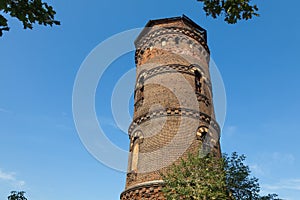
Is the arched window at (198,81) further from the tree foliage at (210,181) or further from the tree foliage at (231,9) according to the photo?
the tree foliage at (231,9)

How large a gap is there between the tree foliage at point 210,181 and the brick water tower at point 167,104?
2.29 m

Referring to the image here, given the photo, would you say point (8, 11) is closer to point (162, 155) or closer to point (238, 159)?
point (238, 159)

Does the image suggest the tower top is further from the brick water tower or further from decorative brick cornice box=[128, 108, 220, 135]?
decorative brick cornice box=[128, 108, 220, 135]

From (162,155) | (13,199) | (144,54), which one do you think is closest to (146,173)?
(162,155)

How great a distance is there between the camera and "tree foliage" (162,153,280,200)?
9031 millimetres

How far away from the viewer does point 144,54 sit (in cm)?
1848

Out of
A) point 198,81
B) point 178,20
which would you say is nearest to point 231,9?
point 198,81

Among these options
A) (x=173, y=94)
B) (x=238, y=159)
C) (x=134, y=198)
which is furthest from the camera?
(x=173, y=94)

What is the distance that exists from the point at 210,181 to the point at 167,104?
6036 mm

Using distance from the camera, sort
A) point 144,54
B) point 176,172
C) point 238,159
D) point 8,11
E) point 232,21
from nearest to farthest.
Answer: point 8,11, point 232,21, point 176,172, point 238,159, point 144,54

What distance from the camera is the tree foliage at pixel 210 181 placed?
356 inches

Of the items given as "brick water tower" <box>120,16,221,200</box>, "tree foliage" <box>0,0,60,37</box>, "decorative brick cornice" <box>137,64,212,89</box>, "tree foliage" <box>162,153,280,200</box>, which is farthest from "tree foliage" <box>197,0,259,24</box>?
"decorative brick cornice" <box>137,64,212,89</box>

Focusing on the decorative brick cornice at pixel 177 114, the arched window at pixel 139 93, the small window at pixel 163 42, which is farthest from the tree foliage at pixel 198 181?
the small window at pixel 163 42

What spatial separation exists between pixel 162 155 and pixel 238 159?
3.57 metres
